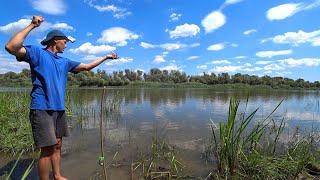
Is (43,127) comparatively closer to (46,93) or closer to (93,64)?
(46,93)

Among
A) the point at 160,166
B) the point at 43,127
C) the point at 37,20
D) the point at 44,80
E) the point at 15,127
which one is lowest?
the point at 160,166

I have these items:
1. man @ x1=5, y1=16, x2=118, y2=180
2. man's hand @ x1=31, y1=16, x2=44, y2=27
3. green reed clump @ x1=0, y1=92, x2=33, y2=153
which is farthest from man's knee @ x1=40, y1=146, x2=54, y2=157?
green reed clump @ x1=0, y1=92, x2=33, y2=153

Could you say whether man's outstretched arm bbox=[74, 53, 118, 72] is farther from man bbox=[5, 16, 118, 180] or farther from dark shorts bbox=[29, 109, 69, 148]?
dark shorts bbox=[29, 109, 69, 148]

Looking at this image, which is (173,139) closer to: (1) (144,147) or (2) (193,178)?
(1) (144,147)

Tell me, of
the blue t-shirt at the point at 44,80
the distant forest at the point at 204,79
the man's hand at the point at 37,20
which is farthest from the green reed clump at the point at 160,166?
the distant forest at the point at 204,79

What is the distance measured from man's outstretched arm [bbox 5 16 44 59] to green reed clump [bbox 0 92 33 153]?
2893mm

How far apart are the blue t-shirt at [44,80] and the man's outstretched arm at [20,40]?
18cm

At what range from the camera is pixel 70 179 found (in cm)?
439

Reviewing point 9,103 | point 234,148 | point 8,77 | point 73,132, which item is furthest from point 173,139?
point 8,77

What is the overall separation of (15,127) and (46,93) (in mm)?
3859

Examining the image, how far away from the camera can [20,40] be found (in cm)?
330

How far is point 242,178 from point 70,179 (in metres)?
2.31

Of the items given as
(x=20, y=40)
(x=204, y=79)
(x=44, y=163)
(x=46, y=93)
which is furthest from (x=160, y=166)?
A: (x=204, y=79)

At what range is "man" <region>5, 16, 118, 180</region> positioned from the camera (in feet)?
12.0
